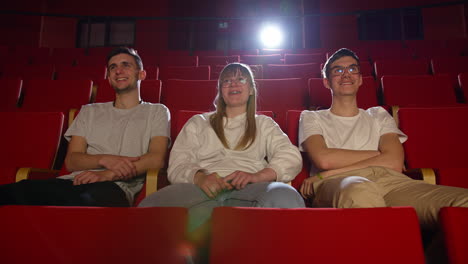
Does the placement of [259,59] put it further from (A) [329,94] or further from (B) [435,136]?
(B) [435,136]

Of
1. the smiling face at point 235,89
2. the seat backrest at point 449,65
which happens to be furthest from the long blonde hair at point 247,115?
the seat backrest at point 449,65

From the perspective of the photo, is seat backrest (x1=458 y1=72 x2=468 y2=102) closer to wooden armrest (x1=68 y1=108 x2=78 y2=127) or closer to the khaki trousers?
the khaki trousers

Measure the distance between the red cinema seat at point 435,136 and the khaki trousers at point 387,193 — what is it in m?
0.20

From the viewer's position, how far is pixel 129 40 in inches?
134

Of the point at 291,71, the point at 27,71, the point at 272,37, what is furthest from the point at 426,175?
the point at 272,37

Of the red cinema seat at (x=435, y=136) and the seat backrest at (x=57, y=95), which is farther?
the seat backrest at (x=57, y=95)

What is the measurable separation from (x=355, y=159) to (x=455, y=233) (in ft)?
1.18

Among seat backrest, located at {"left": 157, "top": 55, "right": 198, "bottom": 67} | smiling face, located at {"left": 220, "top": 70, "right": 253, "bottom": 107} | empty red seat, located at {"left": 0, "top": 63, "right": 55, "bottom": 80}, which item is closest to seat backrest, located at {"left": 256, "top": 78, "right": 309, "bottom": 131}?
smiling face, located at {"left": 220, "top": 70, "right": 253, "bottom": 107}

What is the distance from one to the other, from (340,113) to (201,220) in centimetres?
46

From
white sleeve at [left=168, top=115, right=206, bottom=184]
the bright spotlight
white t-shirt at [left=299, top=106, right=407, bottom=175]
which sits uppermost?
the bright spotlight

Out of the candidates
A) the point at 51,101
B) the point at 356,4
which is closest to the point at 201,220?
the point at 51,101

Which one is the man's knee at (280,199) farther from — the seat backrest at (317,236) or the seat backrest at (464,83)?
the seat backrest at (464,83)

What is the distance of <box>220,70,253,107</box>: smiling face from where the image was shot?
679 mm

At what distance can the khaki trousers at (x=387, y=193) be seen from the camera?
465mm
